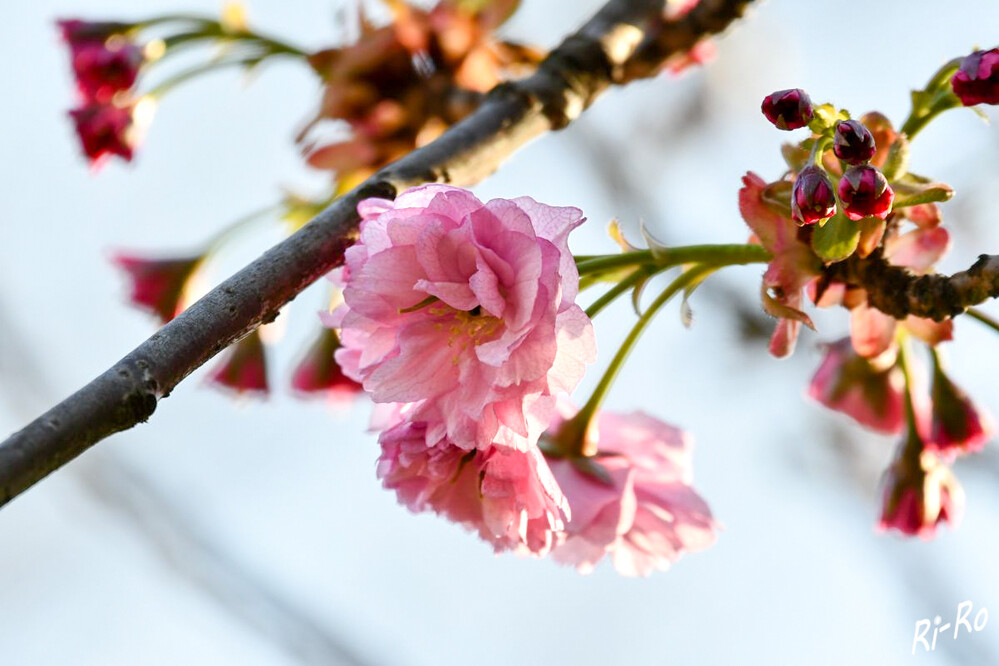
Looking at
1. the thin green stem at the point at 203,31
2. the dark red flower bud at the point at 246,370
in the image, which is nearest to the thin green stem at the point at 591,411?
the dark red flower bud at the point at 246,370

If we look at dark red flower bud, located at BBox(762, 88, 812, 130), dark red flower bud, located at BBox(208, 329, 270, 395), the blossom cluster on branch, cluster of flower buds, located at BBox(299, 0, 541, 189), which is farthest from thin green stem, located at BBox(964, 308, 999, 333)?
dark red flower bud, located at BBox(208, 329, 270, 395)

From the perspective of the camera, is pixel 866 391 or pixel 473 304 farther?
pixel 866 391

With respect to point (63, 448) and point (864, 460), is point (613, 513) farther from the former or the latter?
point (864, 460)

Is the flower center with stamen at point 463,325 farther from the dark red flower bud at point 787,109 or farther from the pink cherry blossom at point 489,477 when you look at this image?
the dark red flower bud at point 787,109

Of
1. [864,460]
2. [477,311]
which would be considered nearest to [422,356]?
[477,311]

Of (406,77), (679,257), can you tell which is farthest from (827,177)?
(406,77)

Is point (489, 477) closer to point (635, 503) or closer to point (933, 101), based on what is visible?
point (635, 503)

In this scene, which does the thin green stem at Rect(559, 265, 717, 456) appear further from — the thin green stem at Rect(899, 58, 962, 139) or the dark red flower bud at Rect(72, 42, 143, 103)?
the dark red flower bud at Rect(72, 42, 143, 103)
